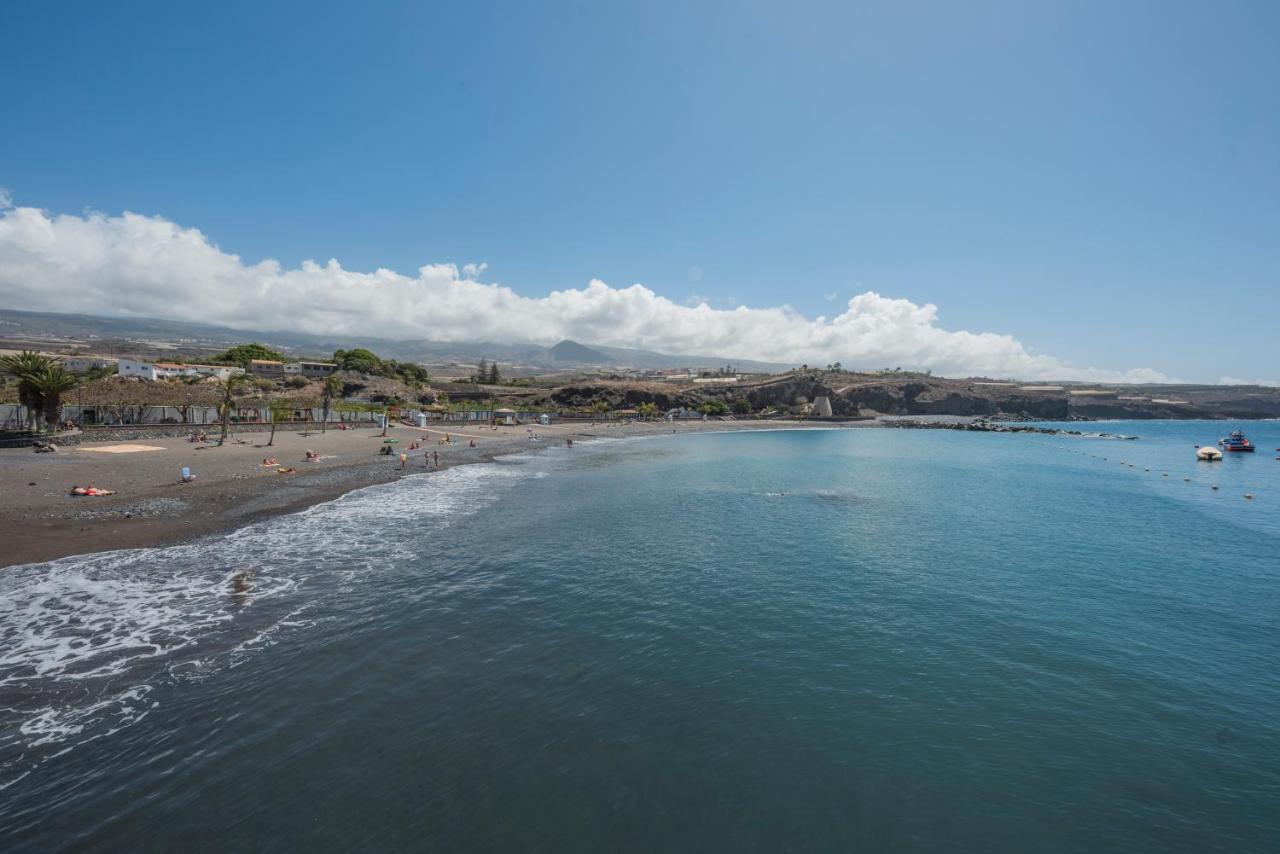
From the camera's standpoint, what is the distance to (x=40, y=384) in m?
44.6

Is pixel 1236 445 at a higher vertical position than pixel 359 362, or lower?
lower

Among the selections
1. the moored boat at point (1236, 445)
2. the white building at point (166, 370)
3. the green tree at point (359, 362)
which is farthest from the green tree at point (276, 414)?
the moored boat at point (1236, 445)

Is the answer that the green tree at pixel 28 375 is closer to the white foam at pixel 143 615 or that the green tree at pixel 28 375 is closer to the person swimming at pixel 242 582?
the white foam at pixel 143 615

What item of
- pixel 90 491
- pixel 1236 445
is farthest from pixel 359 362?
pixel 1236 445

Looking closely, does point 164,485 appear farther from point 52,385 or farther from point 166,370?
point 166,370

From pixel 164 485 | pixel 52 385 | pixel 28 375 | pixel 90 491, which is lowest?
pixel 164 485

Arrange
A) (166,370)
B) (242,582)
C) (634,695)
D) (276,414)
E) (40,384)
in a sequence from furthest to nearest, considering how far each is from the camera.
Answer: (166,370), (276,414), (40,384), (242,582), (634,695)

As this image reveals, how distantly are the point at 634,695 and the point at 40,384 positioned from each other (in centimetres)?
5805

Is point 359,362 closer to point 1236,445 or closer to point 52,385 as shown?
point 52,385

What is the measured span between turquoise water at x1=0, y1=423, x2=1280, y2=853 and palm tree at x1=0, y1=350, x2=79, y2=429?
35.3 m

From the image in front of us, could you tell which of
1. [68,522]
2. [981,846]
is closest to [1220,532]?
[981,846]

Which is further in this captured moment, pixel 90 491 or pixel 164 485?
pixel 164 485

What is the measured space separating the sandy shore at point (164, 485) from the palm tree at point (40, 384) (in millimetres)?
5817

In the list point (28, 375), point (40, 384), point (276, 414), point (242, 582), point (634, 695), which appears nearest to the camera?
point (634, 695)
